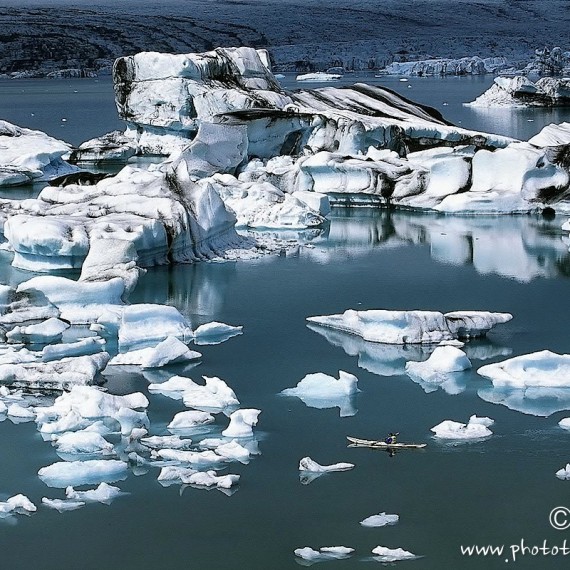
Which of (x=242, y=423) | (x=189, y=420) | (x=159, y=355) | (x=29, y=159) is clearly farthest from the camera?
(x=29, y=159)

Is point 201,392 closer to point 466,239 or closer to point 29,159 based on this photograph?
point 466,239

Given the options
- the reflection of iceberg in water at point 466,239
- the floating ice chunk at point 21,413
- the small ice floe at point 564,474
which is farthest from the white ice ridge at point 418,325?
the floating ice chunk at point 21,413

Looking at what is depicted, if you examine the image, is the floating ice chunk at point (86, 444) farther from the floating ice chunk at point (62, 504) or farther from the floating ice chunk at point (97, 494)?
the floating ice chunk at point (62, 504)

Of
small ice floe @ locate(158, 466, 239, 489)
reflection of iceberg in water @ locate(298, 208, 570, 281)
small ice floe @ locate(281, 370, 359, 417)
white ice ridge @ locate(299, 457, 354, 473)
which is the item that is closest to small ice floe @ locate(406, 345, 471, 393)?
small ice floe @ locate(281, 370, 359, 417)

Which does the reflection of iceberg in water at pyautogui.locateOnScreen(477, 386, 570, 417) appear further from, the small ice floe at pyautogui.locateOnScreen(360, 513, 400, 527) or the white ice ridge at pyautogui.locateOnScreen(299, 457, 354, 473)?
the small ice floe at pyautogui.locateOnScreen(360, 513, 400, 527)

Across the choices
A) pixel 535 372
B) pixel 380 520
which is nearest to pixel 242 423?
pixel 380 520

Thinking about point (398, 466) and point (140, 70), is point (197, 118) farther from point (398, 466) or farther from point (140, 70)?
point (398, 466)

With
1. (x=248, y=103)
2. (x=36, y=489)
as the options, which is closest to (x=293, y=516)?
(x=36, y=489)
